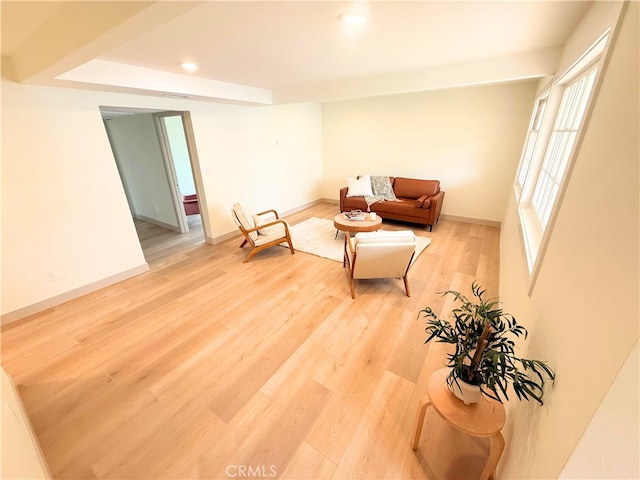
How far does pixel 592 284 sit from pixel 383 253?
178cm

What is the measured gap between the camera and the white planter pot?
114 cm

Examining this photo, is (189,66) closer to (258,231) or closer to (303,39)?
(303,39)

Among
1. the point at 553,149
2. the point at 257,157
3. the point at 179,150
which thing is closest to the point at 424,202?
the point at 553,149

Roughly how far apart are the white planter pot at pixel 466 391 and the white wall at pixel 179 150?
598 cm

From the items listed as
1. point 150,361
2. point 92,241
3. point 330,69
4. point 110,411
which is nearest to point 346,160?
point 330,69

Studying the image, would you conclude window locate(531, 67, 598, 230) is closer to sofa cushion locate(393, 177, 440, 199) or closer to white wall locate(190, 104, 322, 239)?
sofa cushion locate(393, 177, 440, 199)

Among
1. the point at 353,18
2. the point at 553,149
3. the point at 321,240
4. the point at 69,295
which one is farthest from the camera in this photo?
the point at 321,240

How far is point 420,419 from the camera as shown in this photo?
1354 mm

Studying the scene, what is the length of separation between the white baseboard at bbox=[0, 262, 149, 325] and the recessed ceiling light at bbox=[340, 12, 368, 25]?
351 centimetres

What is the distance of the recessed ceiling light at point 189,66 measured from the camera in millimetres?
2423

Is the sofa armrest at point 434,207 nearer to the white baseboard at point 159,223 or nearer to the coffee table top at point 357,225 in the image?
the coffee table top at point 357,225

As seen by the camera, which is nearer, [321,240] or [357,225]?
[357,225]

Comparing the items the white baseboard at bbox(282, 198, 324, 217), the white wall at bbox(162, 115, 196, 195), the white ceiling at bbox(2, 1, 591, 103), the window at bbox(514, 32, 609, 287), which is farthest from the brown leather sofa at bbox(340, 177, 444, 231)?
the white wall at bbox(162, 115, 196, 195)

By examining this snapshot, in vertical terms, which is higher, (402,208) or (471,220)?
(402,208)
